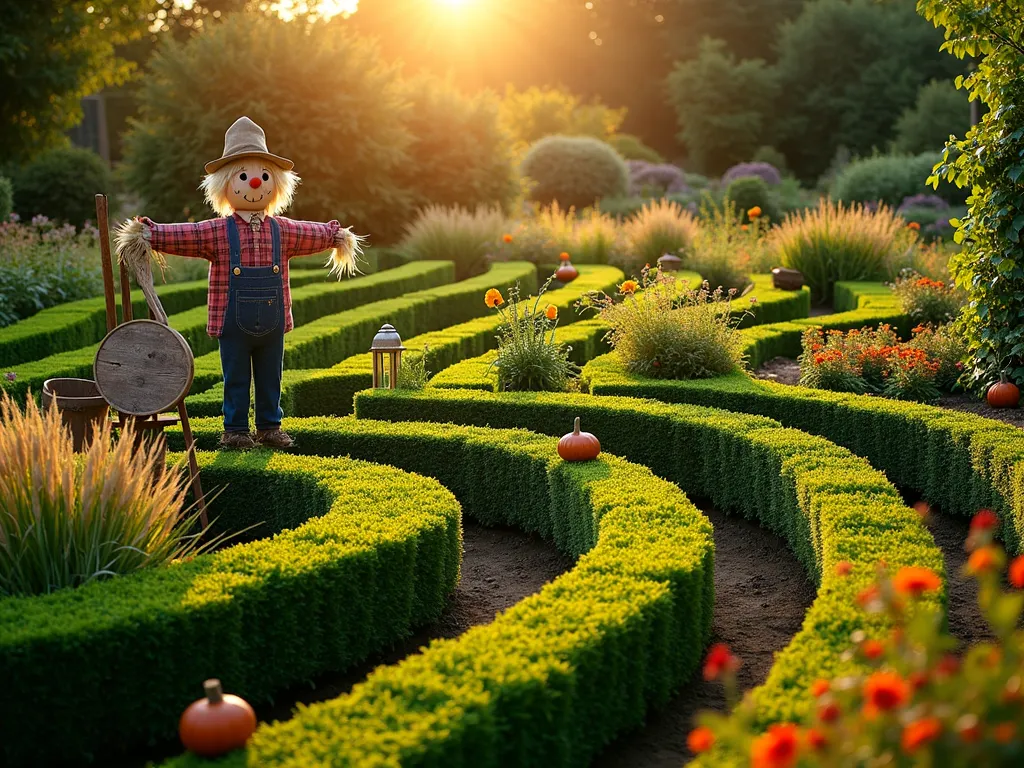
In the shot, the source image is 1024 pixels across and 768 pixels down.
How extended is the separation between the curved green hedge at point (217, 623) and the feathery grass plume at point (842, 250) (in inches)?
471

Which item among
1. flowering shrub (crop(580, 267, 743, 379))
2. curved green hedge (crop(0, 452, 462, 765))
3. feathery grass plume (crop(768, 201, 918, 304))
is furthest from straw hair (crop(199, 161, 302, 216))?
feathery grass plume (crop(768, 201, 918, 304))

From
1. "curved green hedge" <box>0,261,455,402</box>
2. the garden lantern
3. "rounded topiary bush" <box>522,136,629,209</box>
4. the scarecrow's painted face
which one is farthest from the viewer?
"rounded topiary bush" <box>522,136,629,209</box>

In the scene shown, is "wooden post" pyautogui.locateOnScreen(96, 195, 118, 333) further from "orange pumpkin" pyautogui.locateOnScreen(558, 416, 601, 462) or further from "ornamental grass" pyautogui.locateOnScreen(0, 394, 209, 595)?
"orange pumpkin" pyautogui.locateOnScreen(558, 416, 601, 462)

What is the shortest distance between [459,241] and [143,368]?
13.8 m

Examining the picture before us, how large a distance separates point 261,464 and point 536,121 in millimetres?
31523

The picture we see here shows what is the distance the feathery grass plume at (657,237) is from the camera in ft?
58.4

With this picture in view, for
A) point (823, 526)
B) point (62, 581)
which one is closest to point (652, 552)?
point (823, 526)

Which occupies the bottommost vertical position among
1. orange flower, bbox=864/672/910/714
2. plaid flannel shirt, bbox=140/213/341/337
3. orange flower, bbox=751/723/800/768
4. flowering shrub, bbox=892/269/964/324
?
orange flower, bbox=751/723/800/768

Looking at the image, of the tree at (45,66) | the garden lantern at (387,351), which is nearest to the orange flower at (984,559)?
the garden lantern at (387,351)

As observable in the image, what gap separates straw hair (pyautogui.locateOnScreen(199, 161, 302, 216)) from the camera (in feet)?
20.9

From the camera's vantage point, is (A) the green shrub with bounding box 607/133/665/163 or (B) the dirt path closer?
(B) the dirt path

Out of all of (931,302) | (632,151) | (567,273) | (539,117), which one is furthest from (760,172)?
(931,302)

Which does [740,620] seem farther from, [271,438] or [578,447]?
[271,438]

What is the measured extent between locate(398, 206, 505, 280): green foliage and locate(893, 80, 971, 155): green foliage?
20390mm
